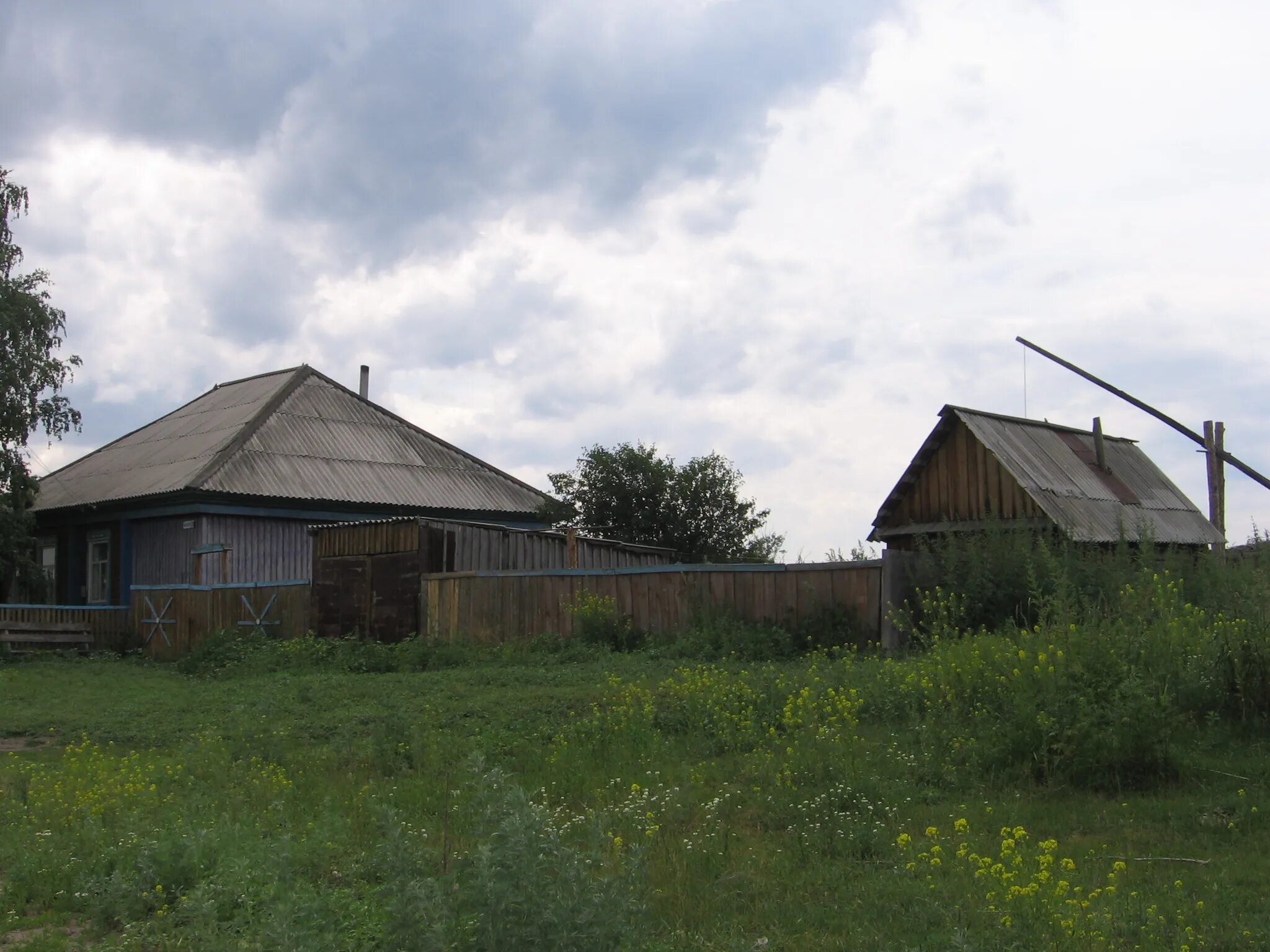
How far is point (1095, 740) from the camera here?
6973mm

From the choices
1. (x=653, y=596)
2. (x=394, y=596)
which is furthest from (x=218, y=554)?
(x=653, y=596)

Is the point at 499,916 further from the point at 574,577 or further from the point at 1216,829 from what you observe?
the point at 574,577

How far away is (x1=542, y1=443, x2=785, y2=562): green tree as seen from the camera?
2653 centimetres

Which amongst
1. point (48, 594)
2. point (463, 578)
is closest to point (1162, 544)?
point (463, 578)

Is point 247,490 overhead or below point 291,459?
below

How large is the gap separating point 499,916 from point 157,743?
8347mm

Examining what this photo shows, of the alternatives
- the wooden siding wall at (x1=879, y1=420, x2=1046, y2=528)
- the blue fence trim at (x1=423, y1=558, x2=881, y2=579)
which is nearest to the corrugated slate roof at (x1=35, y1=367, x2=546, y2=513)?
the blue fence trim at (x1=423, y1=558, x2=881, y2=579)

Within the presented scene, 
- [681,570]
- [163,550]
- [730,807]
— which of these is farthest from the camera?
[163,550]

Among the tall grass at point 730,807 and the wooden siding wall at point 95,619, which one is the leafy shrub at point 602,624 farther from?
the wooden siding wall at point 95,619

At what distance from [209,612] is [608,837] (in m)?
18.1

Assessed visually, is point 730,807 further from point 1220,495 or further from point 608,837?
point 1220,495

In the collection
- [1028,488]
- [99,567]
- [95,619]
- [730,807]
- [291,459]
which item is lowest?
[730,807]

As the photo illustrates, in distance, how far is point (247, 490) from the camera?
25438mm

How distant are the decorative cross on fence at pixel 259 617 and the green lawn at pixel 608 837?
980 cm
